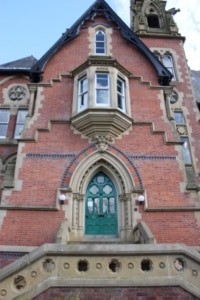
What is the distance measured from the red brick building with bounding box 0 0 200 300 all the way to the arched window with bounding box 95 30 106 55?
0.05m

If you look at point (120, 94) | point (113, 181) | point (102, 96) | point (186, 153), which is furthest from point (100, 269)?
point (186, 153)

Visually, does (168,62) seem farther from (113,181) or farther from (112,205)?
(112,205)

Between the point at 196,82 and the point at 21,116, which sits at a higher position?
the point at 196,82

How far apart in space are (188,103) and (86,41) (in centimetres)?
644

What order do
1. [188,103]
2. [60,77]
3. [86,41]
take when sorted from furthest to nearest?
[188,103], [86,41], [60,77]

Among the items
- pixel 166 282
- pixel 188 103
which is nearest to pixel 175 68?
pixel 188 103

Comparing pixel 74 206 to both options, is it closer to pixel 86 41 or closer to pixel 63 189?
pixel 63 189

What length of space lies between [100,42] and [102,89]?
4.02 meters

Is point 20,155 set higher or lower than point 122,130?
lower

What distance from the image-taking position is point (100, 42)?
1521cm

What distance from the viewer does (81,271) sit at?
658cm

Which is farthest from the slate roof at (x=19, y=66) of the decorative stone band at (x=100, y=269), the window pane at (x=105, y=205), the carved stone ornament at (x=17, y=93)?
the decorative stone band at (x=100, y=269)

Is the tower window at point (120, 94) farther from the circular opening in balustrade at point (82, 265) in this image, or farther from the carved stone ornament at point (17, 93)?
the circular opening in balustrade at point (82, 265)

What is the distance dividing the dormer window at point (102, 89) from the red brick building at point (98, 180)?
0.05 meters
